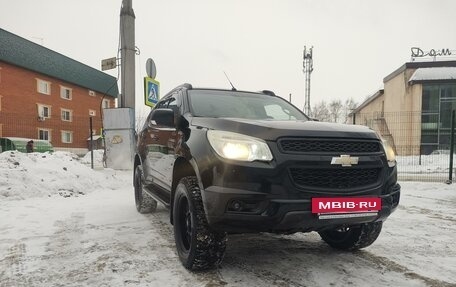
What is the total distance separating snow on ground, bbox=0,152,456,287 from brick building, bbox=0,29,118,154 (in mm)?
24461

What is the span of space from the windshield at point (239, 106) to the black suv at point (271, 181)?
35 centimetres

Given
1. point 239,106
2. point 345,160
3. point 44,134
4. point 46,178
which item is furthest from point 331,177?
point 44,134

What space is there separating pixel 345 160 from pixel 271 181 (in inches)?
26.6

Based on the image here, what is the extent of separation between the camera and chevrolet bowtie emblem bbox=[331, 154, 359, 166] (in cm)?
315

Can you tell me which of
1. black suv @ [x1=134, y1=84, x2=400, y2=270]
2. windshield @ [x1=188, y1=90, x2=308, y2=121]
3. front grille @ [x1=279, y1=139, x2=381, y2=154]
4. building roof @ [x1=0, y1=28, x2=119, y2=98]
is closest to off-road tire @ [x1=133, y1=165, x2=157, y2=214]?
windshield @ [x1=188, y1=90, x2=308, y2=121]

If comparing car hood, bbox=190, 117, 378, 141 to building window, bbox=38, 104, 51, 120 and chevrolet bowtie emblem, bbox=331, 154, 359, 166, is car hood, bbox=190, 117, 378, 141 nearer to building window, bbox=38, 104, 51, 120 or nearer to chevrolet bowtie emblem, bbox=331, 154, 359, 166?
chevrolet bowtie emblem, bbox=331, 154, 359, 166

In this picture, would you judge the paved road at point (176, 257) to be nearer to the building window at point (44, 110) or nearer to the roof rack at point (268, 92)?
the roof rack at point (268, 92)

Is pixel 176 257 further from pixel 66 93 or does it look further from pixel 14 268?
pixel 66 93

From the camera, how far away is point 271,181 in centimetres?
299

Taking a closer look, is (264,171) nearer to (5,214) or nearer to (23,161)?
(5,214)

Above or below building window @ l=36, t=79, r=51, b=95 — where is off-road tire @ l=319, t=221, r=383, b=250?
below

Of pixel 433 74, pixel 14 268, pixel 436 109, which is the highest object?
pixel 433 74

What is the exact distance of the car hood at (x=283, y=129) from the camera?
10.3 ft

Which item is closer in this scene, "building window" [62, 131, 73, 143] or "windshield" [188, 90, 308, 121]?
"windshield" [188, 90, 308, 121]
